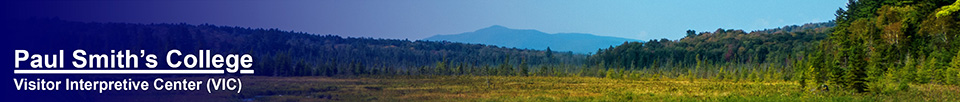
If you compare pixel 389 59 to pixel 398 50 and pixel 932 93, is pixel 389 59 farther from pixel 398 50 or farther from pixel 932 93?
pixel 932 93

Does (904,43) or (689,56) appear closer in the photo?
(904,43)

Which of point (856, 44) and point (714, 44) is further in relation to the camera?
point (714, 44)

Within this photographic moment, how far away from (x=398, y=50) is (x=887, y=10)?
126 meters

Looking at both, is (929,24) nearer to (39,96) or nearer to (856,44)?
(856,44)

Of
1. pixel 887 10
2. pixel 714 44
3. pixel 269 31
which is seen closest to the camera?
pixel 887 10

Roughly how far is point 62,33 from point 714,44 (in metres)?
113

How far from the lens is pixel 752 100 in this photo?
26.8 m

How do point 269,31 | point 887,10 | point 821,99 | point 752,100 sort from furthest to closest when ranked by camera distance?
point 269,31, point 887,10, point 752,100, point 821,99

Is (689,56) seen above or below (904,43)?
below

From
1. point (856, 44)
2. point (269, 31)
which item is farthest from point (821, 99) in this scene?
point (269, 31)

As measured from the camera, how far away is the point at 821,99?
24578mm

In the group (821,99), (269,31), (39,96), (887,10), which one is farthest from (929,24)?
(269,31)

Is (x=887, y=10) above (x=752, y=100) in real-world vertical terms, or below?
above

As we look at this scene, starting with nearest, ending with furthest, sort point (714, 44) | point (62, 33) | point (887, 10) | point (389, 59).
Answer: point (887, 10)
point (714, 44)
point (62, 33)
point (389, 59)
